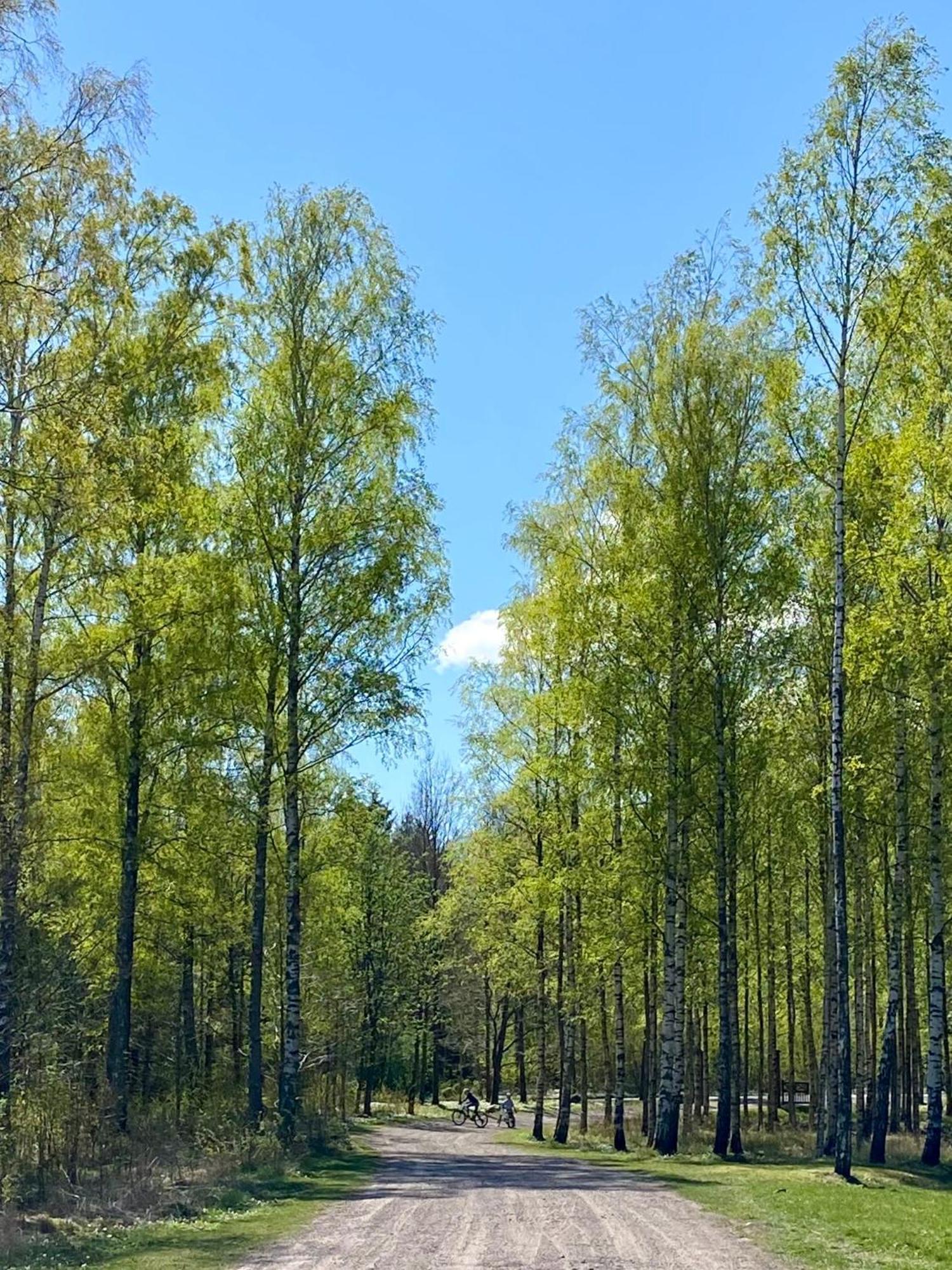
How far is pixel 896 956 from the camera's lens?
19312 mm

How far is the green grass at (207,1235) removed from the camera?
9.52 meters

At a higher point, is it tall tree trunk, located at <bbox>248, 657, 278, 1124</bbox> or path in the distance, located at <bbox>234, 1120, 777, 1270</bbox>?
tall tree trunk, located at <bbox>248, 657, 278, 1124</bbox>

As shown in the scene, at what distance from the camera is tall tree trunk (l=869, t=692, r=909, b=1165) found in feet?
62.0

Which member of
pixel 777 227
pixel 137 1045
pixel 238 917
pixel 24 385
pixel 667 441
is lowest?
pixel 137 1045

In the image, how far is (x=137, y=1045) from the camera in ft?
83.5

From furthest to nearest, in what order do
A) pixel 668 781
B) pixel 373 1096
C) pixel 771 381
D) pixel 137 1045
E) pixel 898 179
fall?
pixel 373 1096 < pixel 137 1045 < pixel 668 781 < pixel 771 381 < pixel 898 179

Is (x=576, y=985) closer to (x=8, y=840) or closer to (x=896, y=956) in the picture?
(x=896, y=956)

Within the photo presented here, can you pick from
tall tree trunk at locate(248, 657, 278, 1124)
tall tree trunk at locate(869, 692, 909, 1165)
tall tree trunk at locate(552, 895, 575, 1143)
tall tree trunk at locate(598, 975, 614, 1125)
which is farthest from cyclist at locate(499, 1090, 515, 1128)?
tall tree trunk at locate(869, 692, 909, 1165)

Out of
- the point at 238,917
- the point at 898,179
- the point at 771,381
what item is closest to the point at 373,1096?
the point at 238,917

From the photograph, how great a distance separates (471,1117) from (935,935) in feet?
83.2

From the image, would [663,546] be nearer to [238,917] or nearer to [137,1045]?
[238,917]

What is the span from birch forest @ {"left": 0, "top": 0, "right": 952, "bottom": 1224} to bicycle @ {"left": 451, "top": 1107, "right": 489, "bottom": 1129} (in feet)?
37.1

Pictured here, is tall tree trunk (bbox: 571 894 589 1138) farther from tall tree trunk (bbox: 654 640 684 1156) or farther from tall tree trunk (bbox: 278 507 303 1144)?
tall tree trunk (bbox: 278 507 303 1144)

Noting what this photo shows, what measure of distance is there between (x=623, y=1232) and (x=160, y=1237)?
4425 millimetres
